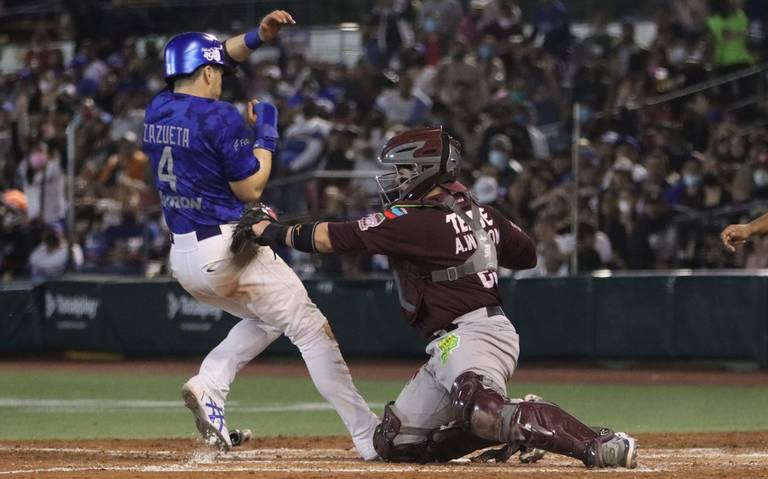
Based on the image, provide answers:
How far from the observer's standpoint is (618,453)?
6.64m

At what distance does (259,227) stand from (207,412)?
1078 mm

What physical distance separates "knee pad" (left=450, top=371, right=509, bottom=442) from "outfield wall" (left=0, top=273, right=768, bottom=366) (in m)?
8.37

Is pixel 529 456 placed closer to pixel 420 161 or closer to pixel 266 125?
pixel 420 161

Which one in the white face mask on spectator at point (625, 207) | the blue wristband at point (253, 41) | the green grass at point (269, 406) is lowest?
the green grass at point (269, 406)

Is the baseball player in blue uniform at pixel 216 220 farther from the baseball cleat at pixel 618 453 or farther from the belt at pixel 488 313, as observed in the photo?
the baseball cleat at pixel 618 453

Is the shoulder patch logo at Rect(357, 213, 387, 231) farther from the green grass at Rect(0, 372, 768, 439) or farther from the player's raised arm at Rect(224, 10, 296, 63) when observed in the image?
the green grass at Rect(0, 372, 768, 439)

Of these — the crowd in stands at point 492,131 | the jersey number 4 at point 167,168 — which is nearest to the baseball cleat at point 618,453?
the jersey number 4 at point 167,168

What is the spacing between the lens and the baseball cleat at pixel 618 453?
664cm

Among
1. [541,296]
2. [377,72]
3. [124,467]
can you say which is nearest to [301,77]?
[377,72]

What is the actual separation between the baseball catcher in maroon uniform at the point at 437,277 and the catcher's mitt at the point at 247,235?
0.08ft

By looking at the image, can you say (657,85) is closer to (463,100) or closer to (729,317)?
(463,100)

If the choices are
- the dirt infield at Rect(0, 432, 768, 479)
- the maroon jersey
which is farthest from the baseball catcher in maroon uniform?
the dirt infield at Rect(0, 432, 768, 479)

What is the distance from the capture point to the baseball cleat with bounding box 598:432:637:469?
664 centimetres

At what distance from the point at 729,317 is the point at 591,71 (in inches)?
223
